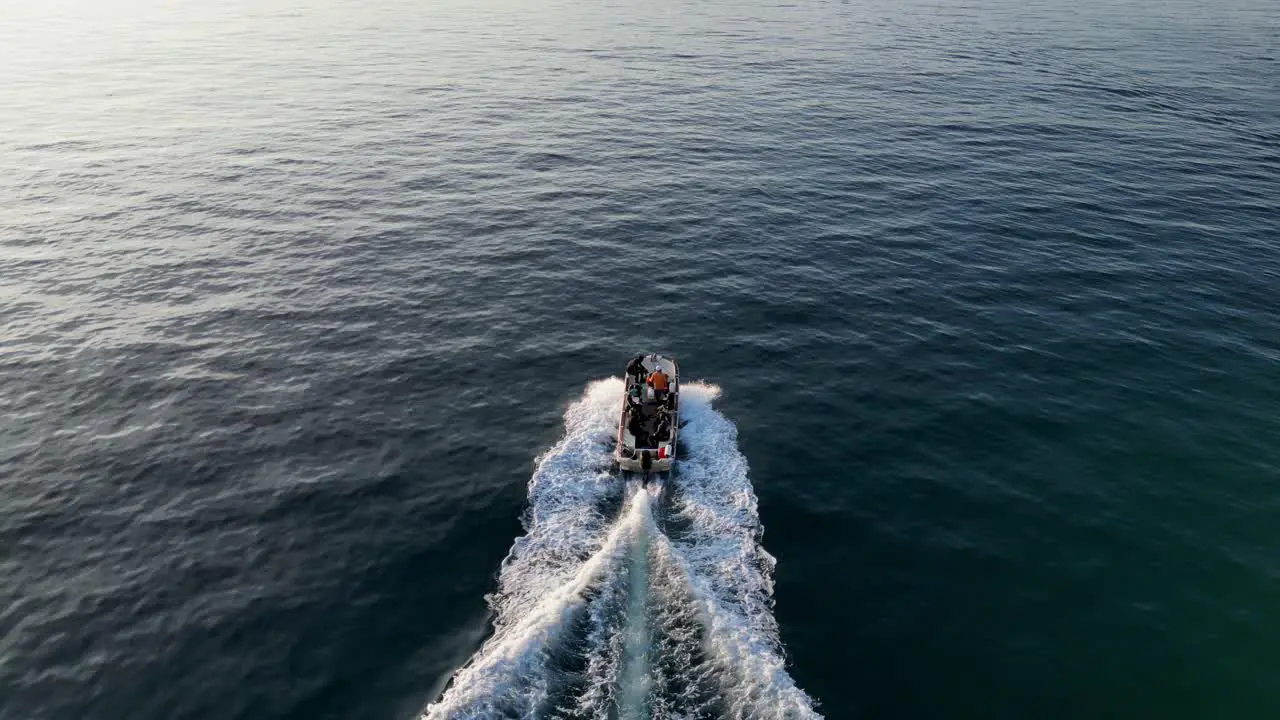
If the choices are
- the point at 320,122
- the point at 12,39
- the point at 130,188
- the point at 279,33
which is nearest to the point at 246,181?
the point at 130,188

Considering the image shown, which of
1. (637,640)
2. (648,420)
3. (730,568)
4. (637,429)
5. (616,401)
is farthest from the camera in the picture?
(616,401)

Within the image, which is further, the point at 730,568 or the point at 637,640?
the point at 730,568

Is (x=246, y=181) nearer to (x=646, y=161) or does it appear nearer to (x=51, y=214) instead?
(x=51, y=214)

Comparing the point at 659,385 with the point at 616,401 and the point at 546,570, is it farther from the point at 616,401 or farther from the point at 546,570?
the point at 546,570

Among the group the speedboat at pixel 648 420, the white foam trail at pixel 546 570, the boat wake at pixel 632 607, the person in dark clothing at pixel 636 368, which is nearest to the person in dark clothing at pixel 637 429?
the speedboat at pixel 648 420

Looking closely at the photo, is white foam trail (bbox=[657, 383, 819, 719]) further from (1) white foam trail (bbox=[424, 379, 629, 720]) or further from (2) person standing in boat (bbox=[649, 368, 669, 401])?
(1) white foam trail (bbox=[424, 379, 629, 720])

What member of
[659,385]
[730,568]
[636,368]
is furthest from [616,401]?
[730,568]
